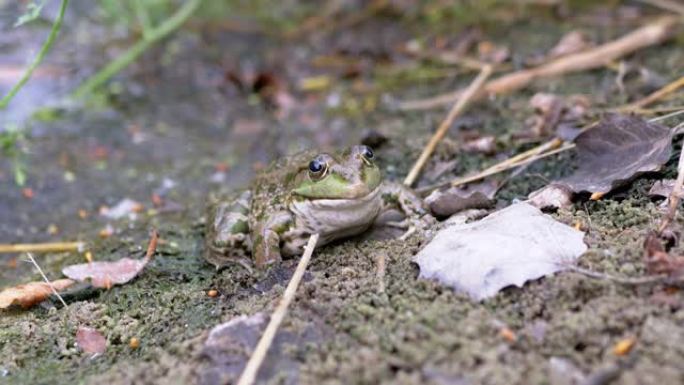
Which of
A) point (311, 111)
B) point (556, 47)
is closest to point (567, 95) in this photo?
point (556, 47)

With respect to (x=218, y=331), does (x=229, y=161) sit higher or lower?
lower

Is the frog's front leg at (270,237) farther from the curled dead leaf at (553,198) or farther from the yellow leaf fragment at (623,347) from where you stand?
the yellow leaf fragment at (623,347)

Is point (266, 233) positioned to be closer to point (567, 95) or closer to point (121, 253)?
point (121, 253)

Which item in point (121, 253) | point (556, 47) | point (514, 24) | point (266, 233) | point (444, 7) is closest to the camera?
point (266, 233)

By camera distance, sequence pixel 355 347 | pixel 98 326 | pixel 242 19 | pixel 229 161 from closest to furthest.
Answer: pixel 355 347 → pixel 98 326 → pixel 229 161 → pixel 242 19

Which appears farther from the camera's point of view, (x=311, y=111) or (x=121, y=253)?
(x=311, y=111)

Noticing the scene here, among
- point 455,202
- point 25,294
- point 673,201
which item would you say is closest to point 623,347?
point 673,201

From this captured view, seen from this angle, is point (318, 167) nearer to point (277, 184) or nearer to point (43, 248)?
point (277, 184)
